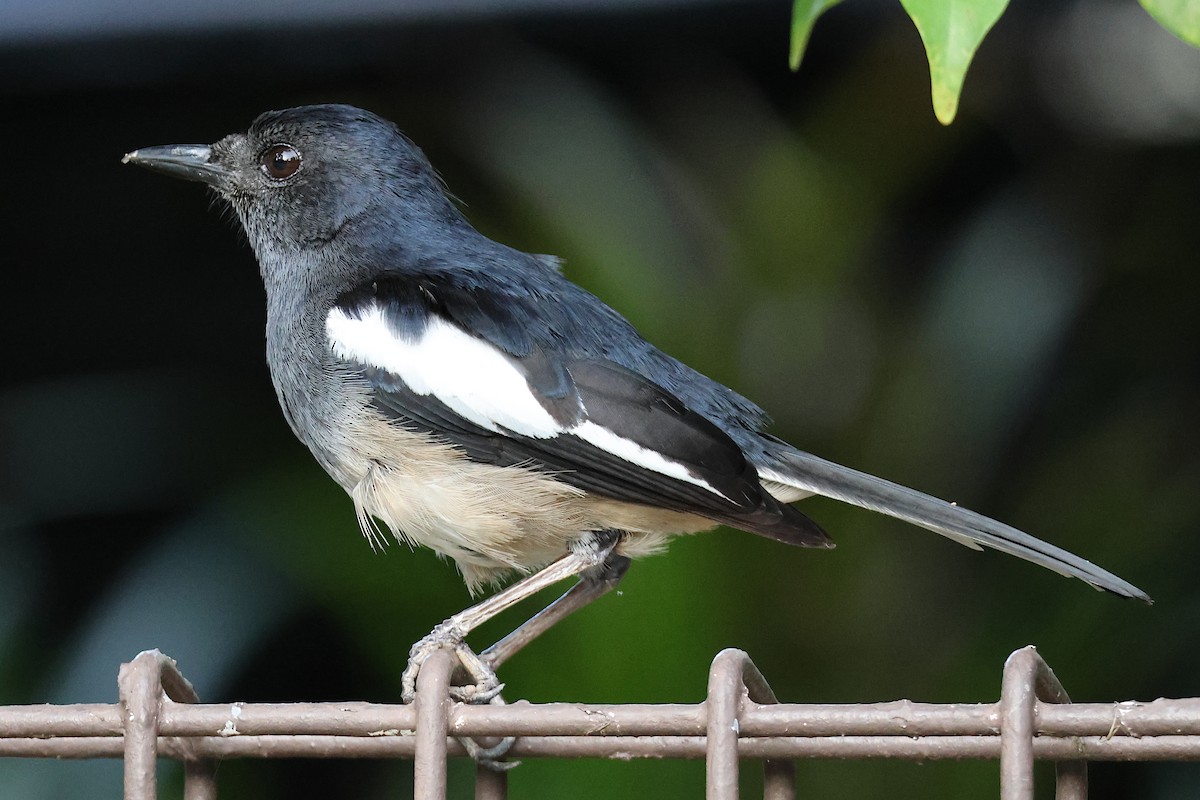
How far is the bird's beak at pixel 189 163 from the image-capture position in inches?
110

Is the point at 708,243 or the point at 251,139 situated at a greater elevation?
the point at 708,243

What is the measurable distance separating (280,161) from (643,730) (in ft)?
6.55

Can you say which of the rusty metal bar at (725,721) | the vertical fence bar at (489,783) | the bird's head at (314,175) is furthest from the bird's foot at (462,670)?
the bird's head at (314,175)

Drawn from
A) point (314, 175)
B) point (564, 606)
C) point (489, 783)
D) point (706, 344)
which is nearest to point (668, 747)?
point (489, 783)

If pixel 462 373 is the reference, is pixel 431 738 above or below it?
below

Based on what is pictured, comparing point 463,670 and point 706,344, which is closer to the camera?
point 463,670

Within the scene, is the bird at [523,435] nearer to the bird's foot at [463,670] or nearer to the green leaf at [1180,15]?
the bird's foot at [463,670]

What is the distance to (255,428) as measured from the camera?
4035 millimetres

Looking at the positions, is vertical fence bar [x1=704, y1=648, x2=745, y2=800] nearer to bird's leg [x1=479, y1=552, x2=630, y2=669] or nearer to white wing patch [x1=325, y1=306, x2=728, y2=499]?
bird's leg [x1=479, y1=552, x2=630, y2=669]

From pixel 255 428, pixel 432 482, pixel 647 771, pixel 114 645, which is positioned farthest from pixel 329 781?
pixel 432 482

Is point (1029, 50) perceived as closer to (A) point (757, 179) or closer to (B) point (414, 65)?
(A) point (757, 179)

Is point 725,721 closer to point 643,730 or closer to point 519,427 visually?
point 643,730

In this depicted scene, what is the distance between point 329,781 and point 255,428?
991 millimetres

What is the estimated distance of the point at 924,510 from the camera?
228 cm
